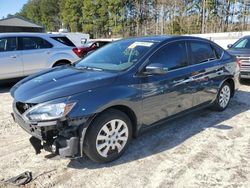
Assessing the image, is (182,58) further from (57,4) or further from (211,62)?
(57,4)

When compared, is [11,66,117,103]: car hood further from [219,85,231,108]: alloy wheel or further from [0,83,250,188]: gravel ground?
[219,85,231,108]: alloy wheel

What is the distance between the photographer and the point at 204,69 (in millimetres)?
4859

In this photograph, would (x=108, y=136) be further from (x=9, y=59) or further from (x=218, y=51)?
(x=9, y=59)

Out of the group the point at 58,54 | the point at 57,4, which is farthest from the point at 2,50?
the point at 57,4

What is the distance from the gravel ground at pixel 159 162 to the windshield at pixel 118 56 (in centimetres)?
122

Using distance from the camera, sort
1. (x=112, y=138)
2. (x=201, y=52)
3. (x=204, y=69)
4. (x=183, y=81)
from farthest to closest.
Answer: (x=201, y=52) → (x=204, y=69) → (x=183, y=81) → (x=112, y=138)

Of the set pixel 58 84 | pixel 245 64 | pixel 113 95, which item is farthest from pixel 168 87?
pixel 245 64

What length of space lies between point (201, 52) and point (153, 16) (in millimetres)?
42137

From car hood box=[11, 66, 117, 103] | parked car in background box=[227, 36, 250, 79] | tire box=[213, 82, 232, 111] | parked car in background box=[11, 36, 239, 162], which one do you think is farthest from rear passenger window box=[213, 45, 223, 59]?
parked car in background box=[227, 36, 250, 79]

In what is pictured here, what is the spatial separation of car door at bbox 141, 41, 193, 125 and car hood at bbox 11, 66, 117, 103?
63 cm

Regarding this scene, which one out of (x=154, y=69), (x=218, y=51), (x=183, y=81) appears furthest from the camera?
(x=218, y=51)

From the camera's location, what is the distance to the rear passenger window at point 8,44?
754cm

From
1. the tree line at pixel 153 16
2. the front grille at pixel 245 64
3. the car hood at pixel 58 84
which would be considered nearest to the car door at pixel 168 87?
the car hood at pixel 58 84

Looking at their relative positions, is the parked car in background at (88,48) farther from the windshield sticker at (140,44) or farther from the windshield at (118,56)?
the windshield sticker at (140,44)
